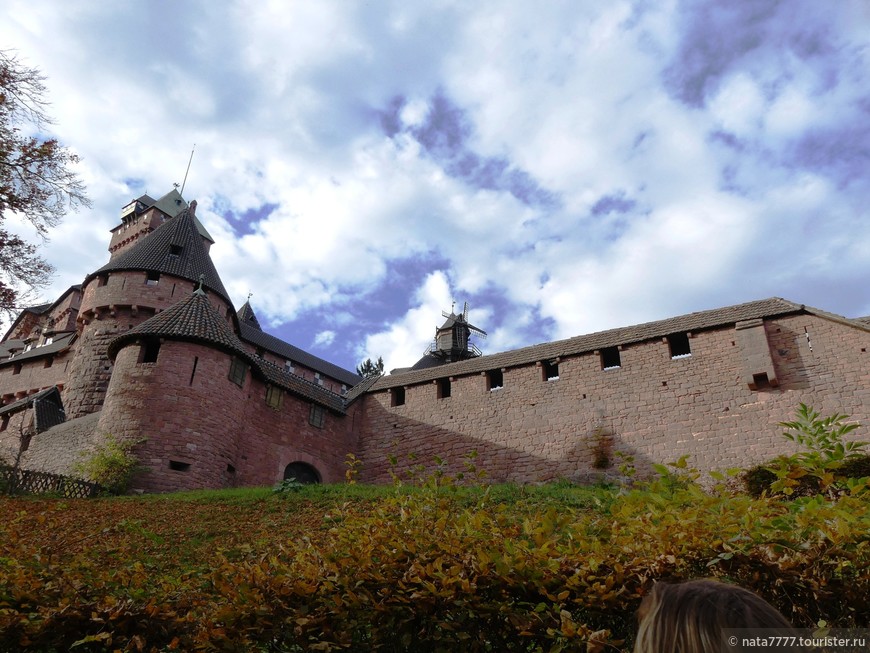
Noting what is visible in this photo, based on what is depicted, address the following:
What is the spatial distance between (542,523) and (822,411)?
1687 cm

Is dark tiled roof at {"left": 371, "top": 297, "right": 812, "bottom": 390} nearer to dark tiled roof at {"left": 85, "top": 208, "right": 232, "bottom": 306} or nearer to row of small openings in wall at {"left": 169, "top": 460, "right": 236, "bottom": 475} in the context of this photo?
row of small openings in wall at {"left": 169, "top": 460, "right": 236, "bottom": 475}

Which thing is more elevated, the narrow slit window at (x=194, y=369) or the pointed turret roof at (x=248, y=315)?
the pointed turret roof at (x=248, y=315)

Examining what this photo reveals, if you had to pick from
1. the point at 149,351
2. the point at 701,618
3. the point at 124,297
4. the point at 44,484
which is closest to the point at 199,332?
the point at 149,351

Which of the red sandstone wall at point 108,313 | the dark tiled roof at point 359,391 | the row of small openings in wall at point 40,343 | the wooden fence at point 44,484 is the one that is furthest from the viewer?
the row of small openings in wall at point 40,343

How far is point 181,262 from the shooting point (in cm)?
3225

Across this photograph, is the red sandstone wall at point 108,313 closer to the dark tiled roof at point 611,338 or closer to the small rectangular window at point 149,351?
the small rectangular window at point 149,351

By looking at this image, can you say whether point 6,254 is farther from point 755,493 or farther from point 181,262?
point 181,262

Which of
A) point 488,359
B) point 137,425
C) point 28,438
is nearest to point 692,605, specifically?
point 137,425

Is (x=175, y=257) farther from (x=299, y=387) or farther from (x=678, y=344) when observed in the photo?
(x=678, y=344)

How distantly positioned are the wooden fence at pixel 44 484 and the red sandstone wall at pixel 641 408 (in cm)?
824

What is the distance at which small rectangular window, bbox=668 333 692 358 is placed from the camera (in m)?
21.5

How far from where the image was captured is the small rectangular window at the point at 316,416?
25.2 meters

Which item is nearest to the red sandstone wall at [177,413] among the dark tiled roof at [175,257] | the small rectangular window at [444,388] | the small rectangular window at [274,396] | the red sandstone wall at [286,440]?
the red sandstone wall at [286,440]

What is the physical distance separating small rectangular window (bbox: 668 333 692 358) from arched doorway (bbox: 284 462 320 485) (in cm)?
1294
